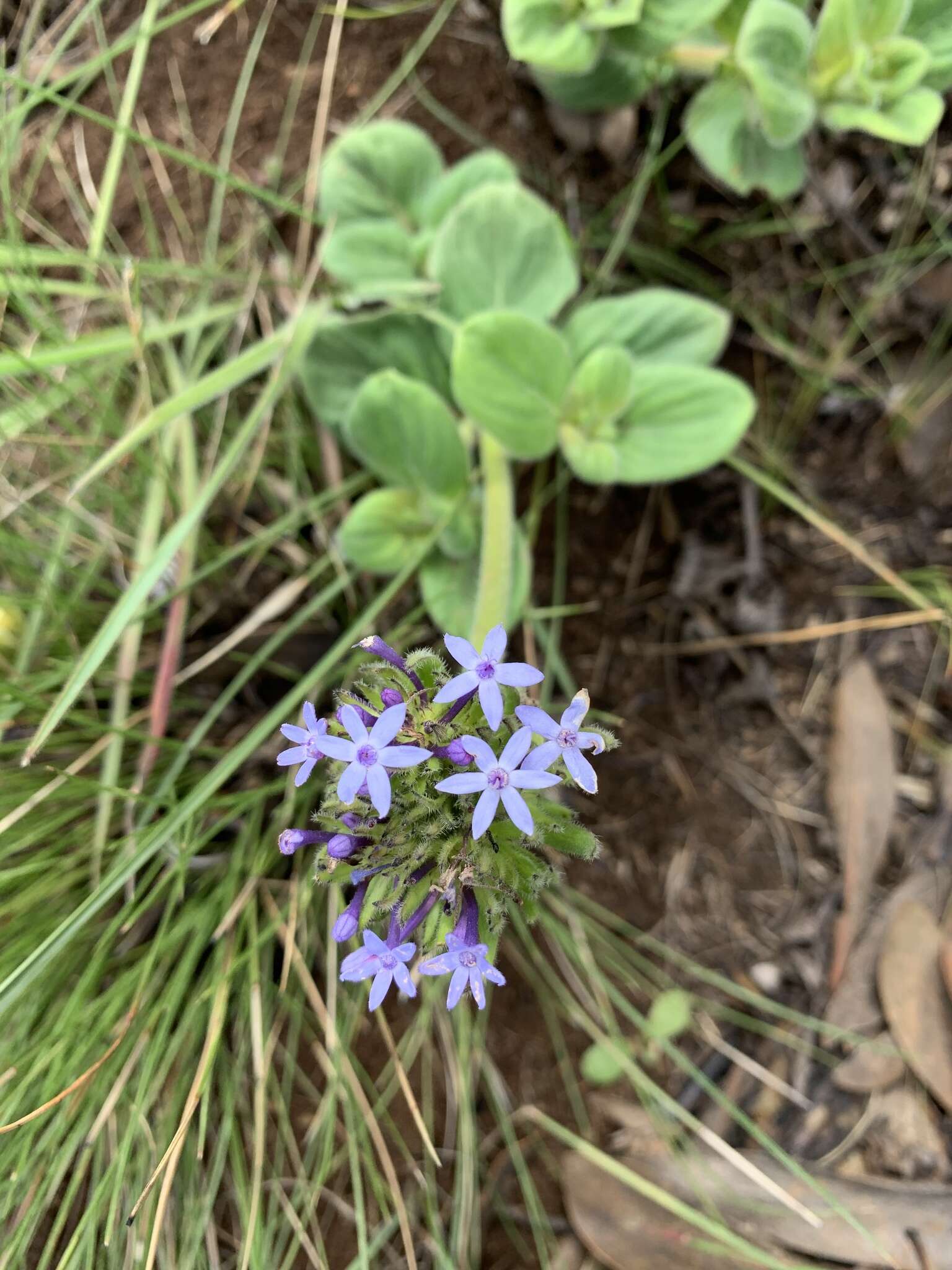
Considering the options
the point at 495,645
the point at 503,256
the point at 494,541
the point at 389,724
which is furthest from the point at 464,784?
the point at 503,256

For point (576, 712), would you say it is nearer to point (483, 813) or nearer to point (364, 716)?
point (483, 813)

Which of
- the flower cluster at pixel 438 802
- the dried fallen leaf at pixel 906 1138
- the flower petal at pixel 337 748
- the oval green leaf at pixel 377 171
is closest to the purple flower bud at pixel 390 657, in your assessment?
the flower cluster at pixel 438 802

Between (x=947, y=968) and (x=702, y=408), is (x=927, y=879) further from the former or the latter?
(x=702, y=408)

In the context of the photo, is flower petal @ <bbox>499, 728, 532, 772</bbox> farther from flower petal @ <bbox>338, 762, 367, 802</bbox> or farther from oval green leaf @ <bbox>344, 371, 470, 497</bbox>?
oval green leaf @ <bbox>344, 371, 470, 497</bbox>

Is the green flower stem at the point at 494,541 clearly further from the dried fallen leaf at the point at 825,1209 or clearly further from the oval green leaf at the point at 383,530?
the dried fallen leaf at the point at 825,1209

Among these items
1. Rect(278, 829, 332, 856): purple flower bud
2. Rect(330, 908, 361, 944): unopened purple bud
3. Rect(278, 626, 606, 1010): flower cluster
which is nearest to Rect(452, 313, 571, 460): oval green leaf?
Rect(278, 626, 606, 1010): flower cluster

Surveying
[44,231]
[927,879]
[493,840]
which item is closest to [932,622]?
[927,879]

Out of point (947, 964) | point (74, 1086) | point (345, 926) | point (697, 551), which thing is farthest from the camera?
point (697, 551)
